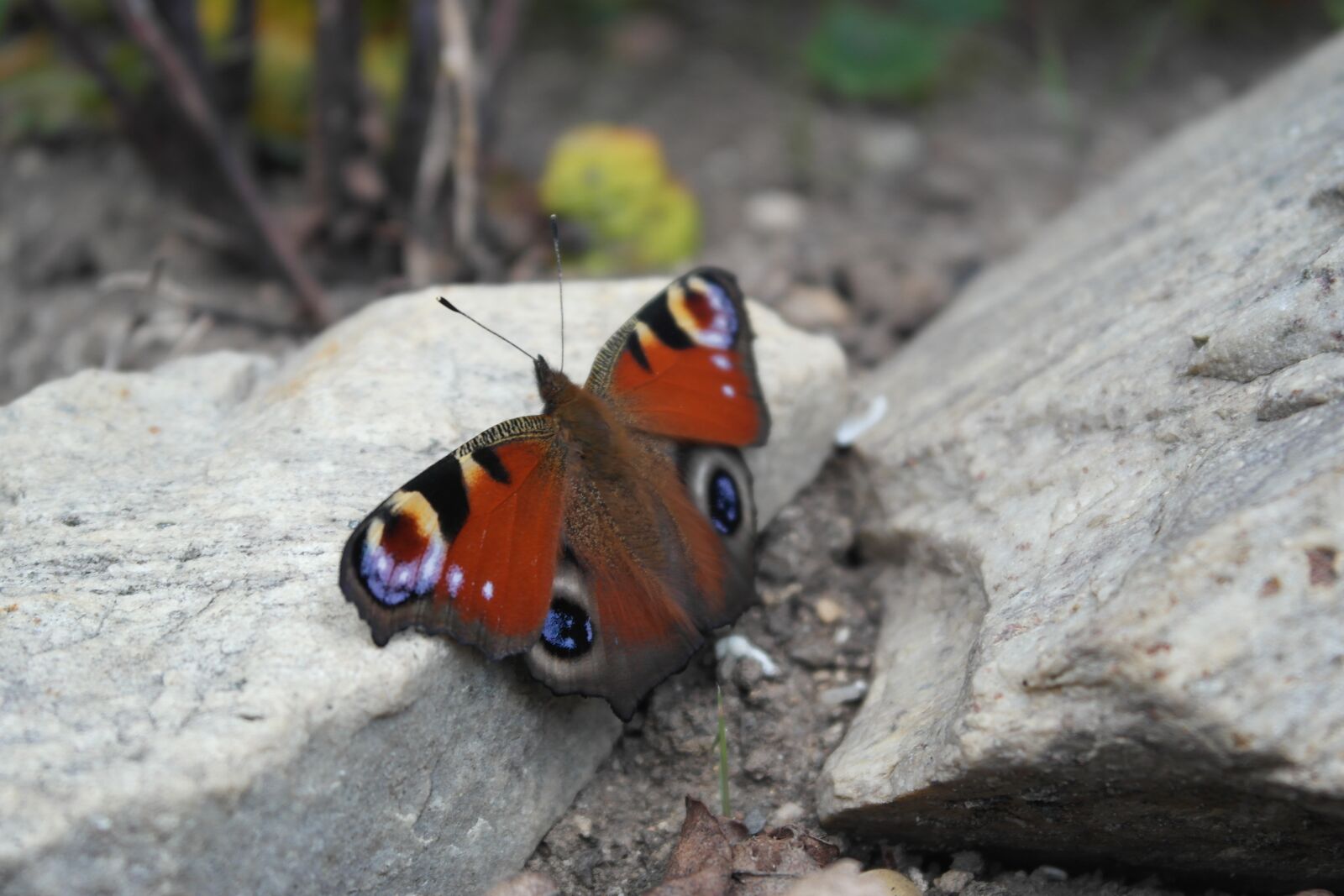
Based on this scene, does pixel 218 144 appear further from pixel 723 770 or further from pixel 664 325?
pixel 723 770

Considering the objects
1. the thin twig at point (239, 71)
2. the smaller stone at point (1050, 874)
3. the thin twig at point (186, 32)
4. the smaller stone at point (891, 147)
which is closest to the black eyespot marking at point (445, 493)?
the smaller stone at point (1050, 874)

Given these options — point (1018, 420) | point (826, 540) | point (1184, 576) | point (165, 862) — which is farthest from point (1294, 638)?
point (165, 862)

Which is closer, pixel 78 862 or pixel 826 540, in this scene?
pixel 78 862

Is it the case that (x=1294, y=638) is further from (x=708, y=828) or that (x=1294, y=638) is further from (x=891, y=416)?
(x=891, y=416)

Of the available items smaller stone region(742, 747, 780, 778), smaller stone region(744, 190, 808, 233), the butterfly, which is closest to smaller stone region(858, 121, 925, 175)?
smaller stone region(744, 190, 808, 233)

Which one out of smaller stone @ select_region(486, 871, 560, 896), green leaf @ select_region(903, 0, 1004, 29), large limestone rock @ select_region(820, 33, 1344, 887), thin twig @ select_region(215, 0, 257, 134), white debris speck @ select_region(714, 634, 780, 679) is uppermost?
green leaf @ select_region(903, 0, 1004, 29)

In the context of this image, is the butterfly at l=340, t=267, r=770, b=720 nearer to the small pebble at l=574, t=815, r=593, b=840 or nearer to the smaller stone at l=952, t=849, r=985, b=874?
the small pebble at l=574, t=815, r=593, b=840
